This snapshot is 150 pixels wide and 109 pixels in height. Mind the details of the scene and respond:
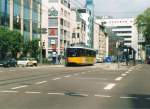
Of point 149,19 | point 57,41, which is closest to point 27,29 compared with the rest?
point 57,41

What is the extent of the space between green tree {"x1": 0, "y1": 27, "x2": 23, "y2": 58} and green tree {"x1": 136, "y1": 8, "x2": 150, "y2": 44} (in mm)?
61613

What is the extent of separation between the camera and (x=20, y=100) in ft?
49.1

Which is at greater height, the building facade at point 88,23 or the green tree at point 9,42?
the building facade at point 88,23

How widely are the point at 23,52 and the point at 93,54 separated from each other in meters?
14.5

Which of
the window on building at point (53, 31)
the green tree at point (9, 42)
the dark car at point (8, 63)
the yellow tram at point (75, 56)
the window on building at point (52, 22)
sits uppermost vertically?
the window on building at point (52, 22)

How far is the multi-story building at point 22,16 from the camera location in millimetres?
81188

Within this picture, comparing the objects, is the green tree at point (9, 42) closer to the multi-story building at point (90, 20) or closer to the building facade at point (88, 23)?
the building facade at point (88, 23)

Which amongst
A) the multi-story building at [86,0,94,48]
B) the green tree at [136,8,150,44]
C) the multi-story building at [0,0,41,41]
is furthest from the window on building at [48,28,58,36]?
the multi-story building at [86,0,94,48]

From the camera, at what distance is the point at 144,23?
135500 millimetres

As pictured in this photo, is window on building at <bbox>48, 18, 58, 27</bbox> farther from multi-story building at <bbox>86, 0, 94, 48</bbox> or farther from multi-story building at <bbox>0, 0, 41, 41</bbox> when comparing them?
multi-story building at <bbox>86, 0, 94, 48</bbox>

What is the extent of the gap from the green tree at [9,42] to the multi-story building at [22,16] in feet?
16.7

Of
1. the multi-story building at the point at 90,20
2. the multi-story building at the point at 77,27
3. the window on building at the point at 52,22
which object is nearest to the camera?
the window on building at the point at 52,22

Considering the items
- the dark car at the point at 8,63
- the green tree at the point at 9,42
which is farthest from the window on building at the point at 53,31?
the dark car at the point at 8,63

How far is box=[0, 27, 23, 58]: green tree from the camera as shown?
→ 7284 cm
